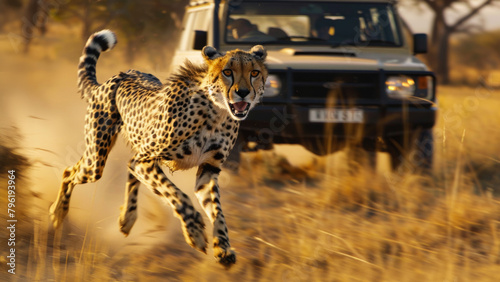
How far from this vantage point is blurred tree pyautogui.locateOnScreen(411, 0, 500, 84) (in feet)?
67.9

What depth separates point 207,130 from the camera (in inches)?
157

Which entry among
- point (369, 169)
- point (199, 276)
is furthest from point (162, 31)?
point (199, 276)

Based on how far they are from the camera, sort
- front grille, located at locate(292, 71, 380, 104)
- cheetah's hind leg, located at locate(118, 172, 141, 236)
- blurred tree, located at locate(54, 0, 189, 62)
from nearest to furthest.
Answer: cheetah's hind leg, located at locate(118, 172, 141, 236)
front grille, located at locate(292, 71, 380, 104)
blurred tree, located at locate(54, 0, 189, 62)

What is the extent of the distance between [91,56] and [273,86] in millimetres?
1797

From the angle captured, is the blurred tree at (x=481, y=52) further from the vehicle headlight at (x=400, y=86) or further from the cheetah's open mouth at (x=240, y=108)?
the cheetah's open mouth at (x=240, y=108)

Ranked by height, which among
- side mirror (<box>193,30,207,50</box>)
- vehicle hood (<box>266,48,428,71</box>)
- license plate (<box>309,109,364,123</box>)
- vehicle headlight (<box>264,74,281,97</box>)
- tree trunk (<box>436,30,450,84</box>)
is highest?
side mirror (<box>193,30,207,50</box>)

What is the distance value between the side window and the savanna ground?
121 centimetres

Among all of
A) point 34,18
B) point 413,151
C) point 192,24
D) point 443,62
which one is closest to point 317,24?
point 192,24

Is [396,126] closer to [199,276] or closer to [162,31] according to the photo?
[199,276]

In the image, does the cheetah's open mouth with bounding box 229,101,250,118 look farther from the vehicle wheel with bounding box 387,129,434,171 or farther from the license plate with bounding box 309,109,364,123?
the vehicle wheel with bounding box 387,129,434,171

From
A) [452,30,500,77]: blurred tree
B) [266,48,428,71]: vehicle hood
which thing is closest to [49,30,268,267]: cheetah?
[266,48,428,71]: vehicle hood

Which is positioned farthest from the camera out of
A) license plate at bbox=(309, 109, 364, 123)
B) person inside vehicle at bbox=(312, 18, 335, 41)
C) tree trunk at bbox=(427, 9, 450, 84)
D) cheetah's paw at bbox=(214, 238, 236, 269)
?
tree trunk at bbox=(427, 9, 450, 84)

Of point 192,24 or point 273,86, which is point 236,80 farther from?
point 192,24

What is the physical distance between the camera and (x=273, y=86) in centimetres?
622
